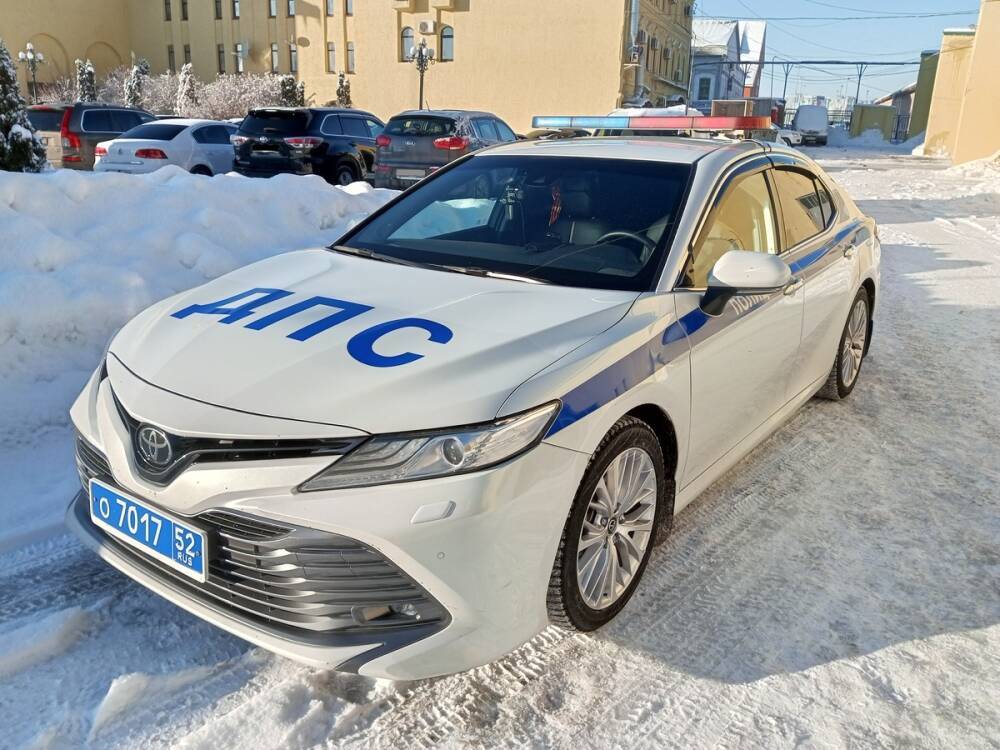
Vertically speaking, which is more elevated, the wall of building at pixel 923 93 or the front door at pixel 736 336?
the wall of building at pixel 923 93

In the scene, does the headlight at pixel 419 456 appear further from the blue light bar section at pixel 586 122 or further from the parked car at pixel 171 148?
the parked car at pixel 171 148

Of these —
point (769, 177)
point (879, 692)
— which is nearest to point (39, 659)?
point (879, 692)

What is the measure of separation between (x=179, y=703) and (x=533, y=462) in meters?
1.23

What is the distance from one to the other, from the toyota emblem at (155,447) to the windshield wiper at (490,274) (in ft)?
4.21

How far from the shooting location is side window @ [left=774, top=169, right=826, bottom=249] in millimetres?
3947

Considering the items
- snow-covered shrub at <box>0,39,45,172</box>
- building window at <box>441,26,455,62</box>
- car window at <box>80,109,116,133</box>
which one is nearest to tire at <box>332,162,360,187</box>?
snow-covered shrub at <box>0,39,45,172</box>

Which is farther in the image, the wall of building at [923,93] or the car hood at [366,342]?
the wall of building at [923,93]

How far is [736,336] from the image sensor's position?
3.20m

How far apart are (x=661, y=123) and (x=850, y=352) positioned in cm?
212

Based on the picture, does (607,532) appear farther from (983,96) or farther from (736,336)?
(983,96)

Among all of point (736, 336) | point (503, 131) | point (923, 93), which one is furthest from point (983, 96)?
point (736, 336)

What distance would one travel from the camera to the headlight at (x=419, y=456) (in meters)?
2.09

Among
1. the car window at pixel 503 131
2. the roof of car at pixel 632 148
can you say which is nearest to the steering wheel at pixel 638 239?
the roof of car at pixel 632 148

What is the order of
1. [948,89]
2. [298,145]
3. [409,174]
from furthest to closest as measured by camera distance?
1. [948,89]
2. [298,145]
3. [409,174]
